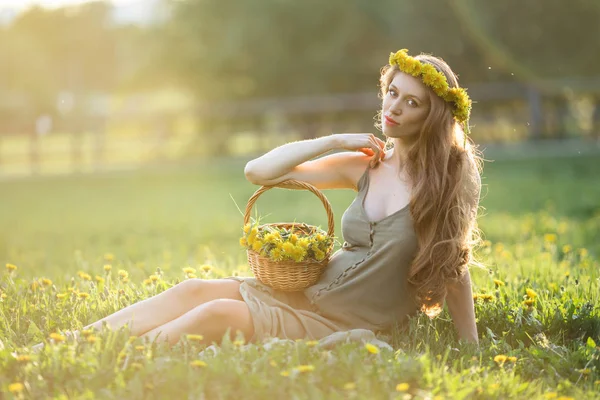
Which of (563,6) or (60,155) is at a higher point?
(563,6)

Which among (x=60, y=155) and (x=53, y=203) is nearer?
(x=53, y=203)

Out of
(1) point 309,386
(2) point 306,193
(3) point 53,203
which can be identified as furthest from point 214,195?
(1) point 309,386

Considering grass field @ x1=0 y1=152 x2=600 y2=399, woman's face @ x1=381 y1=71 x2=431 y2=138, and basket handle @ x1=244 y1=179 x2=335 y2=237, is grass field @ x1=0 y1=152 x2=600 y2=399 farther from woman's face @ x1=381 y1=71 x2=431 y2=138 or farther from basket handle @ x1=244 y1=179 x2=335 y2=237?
woman's face @ x1=381 y1=71 x2=431 y2=138

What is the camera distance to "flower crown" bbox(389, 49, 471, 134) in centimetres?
353

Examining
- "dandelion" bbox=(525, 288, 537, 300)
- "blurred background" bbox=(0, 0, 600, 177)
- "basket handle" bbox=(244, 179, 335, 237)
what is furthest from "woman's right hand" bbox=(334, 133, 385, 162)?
"blurred background" bbox=(0, 0, 600, 177)

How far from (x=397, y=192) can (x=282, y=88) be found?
20055 millimetres

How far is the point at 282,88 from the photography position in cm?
2339

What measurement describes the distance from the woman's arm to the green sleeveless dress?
0.65ft

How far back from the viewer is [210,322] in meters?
3.38

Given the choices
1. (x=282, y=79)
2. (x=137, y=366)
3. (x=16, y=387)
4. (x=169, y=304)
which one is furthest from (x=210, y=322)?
(x=282, y=79)

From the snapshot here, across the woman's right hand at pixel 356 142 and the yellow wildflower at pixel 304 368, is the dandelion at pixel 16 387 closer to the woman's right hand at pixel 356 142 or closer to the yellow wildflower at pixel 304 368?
the yellow wildflower at pixel 304 368

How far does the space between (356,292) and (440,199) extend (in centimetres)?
59

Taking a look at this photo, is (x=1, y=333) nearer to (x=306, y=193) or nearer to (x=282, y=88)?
(x=306, y=193)

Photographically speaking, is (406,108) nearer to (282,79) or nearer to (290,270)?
(290,270)
